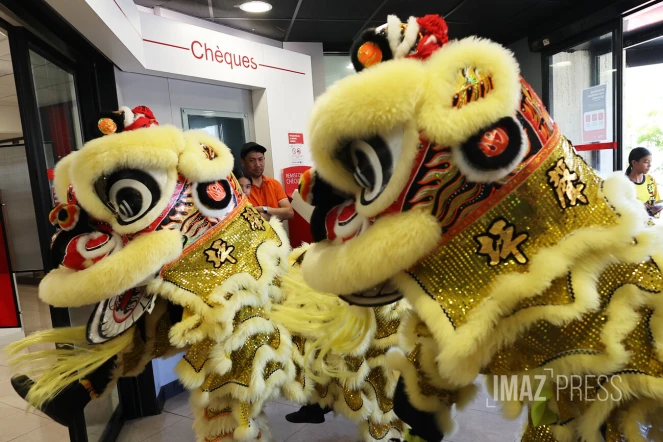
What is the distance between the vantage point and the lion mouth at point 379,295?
75cm

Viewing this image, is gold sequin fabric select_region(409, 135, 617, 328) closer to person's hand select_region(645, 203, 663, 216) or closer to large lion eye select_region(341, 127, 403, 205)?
large lion eye select_region(341, 127, 403, 205)

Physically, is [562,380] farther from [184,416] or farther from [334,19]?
[334,19]

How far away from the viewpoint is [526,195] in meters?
0.62

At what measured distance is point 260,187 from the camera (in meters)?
2.70

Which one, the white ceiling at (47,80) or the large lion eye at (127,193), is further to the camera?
the white ceiling at (47,80)

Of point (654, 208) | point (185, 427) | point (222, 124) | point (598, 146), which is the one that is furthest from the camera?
point (598, 146)

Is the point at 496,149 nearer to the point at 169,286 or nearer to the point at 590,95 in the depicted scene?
the point at 169,286

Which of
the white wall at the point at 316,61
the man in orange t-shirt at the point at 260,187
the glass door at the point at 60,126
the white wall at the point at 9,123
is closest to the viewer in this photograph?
the glass door at the point at 60,126

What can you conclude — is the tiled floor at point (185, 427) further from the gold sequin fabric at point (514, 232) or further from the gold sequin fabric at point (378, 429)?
the gold sequin fabric at point (514, 232)

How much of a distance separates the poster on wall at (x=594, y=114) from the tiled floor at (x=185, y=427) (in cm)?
292

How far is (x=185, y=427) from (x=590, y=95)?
161 inches

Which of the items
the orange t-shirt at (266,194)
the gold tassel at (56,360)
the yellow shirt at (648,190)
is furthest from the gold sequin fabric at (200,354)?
the yellow shirt at (648,190)

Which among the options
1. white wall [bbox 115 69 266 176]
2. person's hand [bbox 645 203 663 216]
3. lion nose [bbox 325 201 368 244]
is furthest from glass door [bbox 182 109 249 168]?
person's hand [bbox 645 203 663 216]

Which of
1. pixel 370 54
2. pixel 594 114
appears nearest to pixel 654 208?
pixel 594 114
